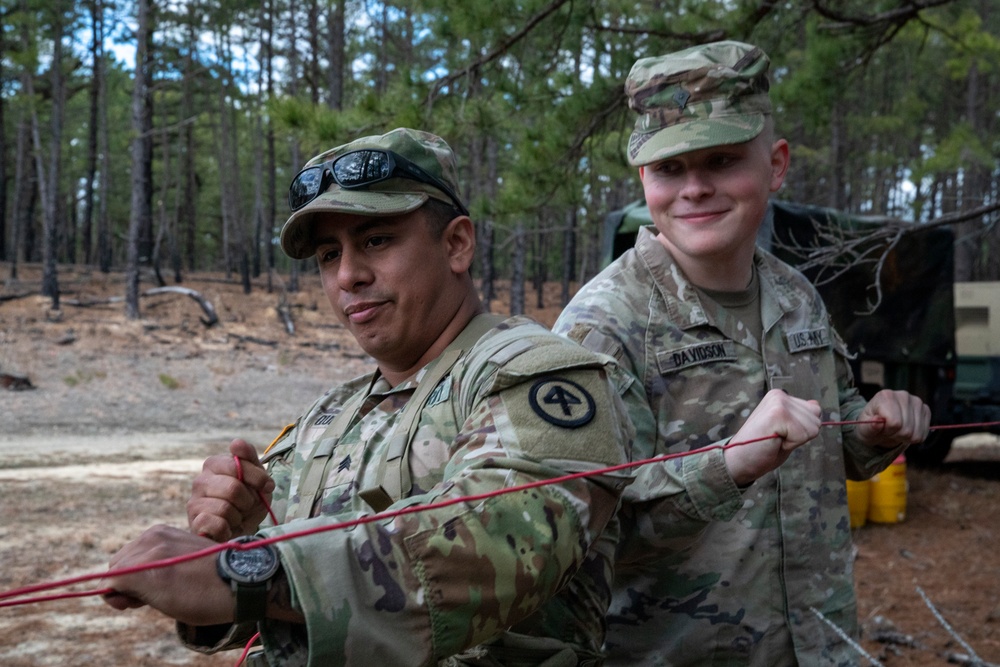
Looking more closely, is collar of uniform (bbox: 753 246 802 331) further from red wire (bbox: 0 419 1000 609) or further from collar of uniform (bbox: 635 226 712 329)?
red wire (bbox: 0 419 1000 609)

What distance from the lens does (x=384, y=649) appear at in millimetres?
1161

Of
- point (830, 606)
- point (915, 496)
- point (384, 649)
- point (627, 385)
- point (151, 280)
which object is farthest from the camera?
point (151, 280)

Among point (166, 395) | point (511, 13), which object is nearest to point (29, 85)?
point (166, 395)

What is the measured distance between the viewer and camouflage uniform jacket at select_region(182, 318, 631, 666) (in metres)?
1.17

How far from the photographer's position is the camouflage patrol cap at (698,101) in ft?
6.70

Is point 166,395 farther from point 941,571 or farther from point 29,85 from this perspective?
point 29,85


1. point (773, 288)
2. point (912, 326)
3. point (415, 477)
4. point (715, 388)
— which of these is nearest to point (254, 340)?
point (912, 326)

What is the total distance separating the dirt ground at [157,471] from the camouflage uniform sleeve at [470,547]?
32.0 inches

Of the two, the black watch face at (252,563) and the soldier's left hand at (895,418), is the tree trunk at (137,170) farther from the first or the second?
the black watch face at (252,563)

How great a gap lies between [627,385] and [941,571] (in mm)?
5482

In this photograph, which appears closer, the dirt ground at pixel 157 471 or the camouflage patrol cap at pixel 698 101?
the camouflage patrol cap at pixel 698 101

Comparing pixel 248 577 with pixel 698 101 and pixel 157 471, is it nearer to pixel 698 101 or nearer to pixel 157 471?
pixel 698 101

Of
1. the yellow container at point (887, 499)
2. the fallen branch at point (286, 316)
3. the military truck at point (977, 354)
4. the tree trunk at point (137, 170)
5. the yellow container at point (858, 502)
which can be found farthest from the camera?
the fallen branch at point (286, 316)

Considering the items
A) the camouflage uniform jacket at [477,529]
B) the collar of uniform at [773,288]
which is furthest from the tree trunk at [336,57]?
the camouflage uniform jacket at [477,529]
